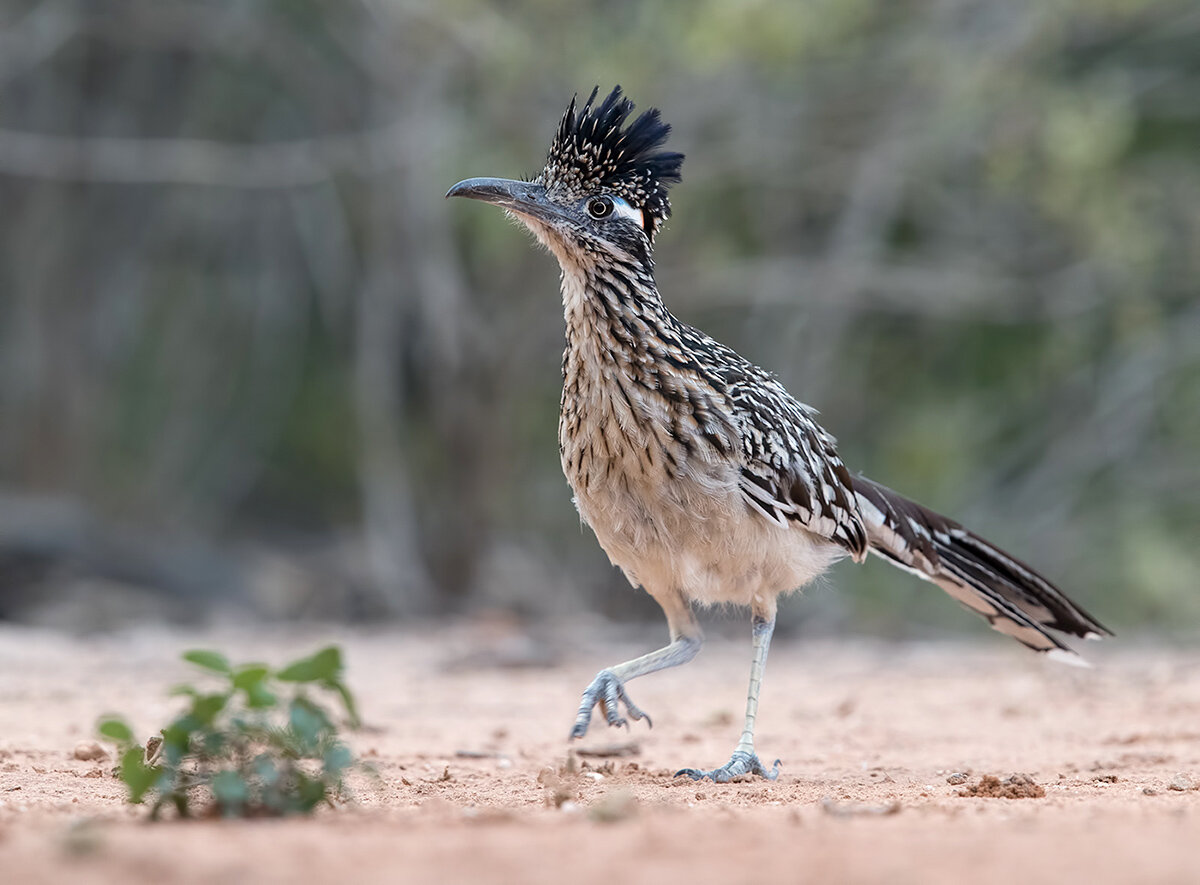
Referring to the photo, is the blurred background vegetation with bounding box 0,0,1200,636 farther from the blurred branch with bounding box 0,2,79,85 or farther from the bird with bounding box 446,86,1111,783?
the bird with bounding box 446,86,1111,783

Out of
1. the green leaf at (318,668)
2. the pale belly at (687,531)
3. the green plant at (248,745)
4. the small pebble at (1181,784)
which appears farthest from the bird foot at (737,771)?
the green leaf at (318,668)

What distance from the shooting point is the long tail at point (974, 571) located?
261 inches

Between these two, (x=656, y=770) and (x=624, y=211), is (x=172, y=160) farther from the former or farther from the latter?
(x=656, y=770)

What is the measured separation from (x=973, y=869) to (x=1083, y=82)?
598 inches

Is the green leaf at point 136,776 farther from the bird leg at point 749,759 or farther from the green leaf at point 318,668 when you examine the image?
the bird leg at point 749,759

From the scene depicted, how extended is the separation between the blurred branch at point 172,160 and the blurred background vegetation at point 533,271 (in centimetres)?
5

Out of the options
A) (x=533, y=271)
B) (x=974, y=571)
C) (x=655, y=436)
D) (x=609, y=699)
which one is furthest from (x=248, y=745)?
(x=533, y=271)

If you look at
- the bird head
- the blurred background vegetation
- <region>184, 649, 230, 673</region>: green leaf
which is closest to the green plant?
<region>184, 649, 230, 673</region>: green leaf

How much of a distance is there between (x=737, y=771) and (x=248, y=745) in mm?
2305

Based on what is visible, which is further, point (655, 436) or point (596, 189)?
point (596, 189)

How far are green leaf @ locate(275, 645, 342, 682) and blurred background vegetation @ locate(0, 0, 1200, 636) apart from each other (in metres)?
9.71

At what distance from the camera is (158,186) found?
1894cm

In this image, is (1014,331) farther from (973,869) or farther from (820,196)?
(973,869)

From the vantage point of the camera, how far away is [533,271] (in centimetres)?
1498
